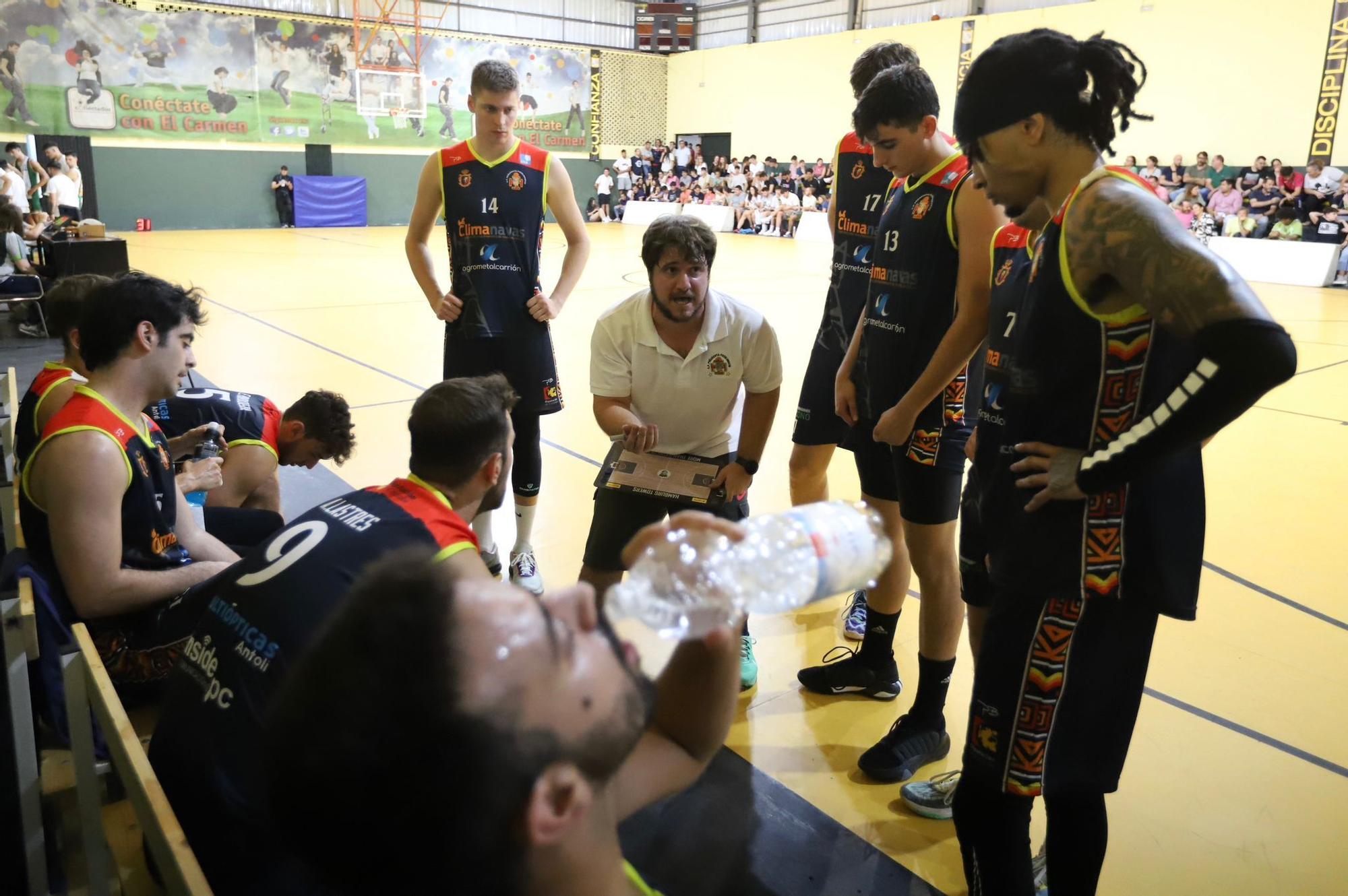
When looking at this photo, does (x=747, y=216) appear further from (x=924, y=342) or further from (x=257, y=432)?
(x=924, y=342)

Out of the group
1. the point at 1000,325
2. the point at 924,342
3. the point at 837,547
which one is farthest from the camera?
the point at 924,342

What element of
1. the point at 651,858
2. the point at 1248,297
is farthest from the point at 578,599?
the point at 651,858

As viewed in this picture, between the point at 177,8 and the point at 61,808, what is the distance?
22460 millimetres

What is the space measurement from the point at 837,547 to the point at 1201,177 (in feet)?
63.5

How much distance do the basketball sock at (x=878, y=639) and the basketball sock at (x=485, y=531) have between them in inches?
67.6

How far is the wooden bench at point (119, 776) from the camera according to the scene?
1199 millimetres

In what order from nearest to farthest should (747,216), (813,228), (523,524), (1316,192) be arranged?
(523,524) < (1316,192) < (813,228) < (747,216)

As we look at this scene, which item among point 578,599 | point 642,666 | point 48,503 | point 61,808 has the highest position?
point 578,599

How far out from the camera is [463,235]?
3.92 m

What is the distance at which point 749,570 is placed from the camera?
1239 millimetres

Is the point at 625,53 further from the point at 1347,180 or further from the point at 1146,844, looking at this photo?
the point at 1146,844

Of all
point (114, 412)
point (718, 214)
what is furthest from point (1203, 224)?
point (114, 412)

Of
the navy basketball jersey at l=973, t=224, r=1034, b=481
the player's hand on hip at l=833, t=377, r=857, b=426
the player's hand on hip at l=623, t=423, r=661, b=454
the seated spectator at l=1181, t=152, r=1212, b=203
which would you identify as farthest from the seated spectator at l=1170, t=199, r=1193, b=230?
the navy basketball jersey at l=973, t=224, r=1034, b=481

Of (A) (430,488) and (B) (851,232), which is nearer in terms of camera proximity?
(A) (430,488)
